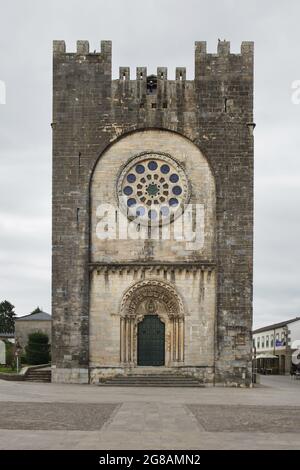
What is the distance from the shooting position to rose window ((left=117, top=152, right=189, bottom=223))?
34688 millimetres

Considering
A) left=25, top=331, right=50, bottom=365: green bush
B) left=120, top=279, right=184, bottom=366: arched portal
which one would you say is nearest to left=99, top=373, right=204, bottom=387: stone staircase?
left=120, top=279, right=184, bottom=366: arched portal

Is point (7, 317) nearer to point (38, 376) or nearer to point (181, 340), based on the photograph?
point (38, 376)

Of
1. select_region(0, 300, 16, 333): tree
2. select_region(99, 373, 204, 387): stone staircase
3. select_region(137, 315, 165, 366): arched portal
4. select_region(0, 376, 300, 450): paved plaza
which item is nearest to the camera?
select_region(0, 376, 300, 450): paved plaza

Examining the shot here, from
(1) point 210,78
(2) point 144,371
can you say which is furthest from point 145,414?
(1) point 210,78

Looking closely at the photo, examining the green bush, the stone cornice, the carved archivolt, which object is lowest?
the green bush

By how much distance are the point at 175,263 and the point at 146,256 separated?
1.37 meters

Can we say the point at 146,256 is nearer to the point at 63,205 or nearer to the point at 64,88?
the point at 63,205

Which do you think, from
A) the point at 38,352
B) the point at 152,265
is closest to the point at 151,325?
the point at 152,265

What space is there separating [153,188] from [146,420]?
63.2 feet

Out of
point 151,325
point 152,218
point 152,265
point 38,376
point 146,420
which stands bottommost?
point 38,376

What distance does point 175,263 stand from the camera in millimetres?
34000

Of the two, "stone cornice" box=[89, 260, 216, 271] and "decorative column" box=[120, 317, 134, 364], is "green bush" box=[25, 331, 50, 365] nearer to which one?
"decorative column" box=[120, 317, 134, 364]

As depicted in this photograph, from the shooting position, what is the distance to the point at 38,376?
3588 centimetres

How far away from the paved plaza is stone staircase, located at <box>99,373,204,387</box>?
16.3 feet
